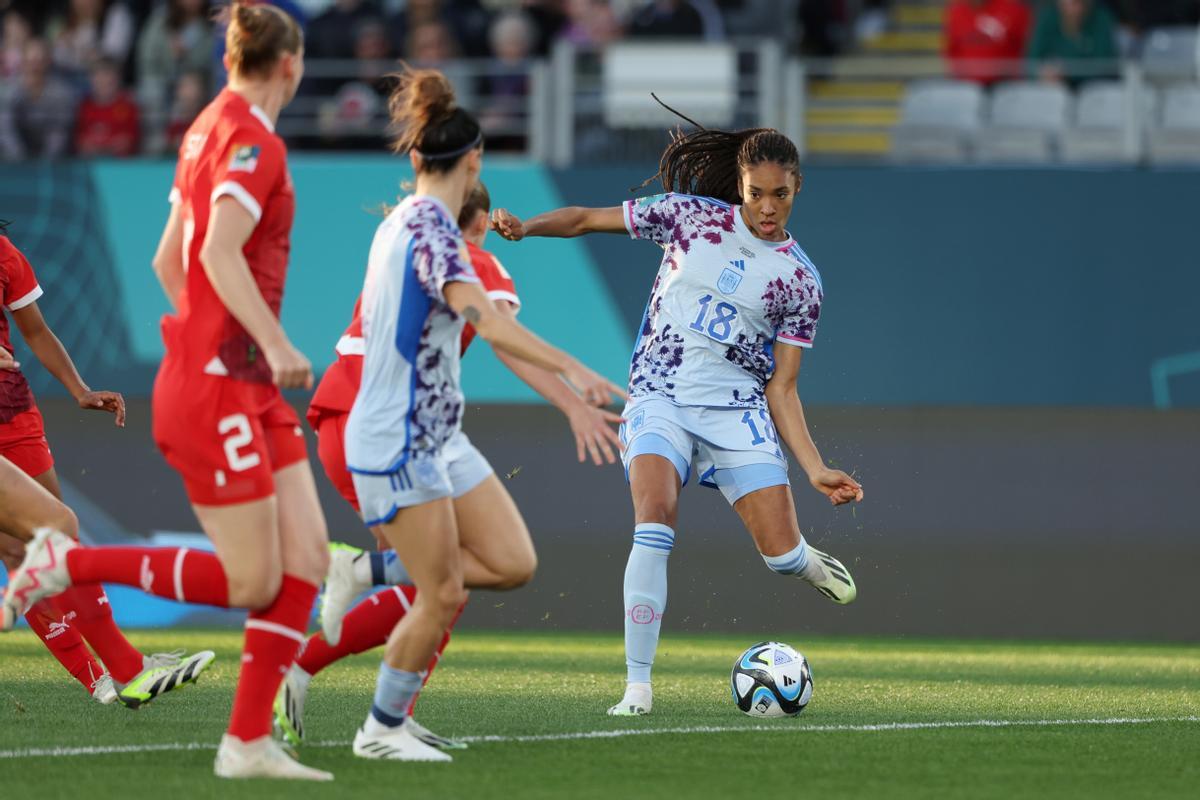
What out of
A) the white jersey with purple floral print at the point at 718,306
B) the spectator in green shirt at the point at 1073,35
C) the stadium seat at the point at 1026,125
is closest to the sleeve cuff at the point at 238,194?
the white jersey with purple floral print at the point at 718,306

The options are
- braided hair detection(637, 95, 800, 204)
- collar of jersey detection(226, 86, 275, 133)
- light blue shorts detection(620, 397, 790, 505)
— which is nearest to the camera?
collar of jersey detection(226, 86, 275, 133)

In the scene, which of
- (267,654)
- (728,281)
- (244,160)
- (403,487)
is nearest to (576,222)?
(728,281)

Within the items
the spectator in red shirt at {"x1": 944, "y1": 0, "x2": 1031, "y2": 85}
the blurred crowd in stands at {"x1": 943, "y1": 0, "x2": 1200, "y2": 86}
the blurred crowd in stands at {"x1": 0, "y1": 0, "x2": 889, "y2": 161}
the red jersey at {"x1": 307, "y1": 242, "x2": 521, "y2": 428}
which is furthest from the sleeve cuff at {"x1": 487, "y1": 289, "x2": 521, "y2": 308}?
the spectator in red shirt at {"x1": 944, "y1": 0, "x2": 1031, "y2": 85}

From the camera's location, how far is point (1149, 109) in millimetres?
13406

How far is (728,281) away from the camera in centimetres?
773

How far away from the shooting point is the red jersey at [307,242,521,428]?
6.69 m

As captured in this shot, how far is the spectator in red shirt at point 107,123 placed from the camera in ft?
47.0

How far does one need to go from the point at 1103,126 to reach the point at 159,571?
9641mm

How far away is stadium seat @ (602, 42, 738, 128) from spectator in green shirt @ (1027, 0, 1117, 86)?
237 centimetres

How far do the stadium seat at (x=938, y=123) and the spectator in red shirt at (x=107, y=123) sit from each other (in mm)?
5633

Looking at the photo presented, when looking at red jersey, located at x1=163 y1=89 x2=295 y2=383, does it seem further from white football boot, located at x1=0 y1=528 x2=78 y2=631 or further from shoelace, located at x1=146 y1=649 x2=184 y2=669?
shoelace, located at x1=146 y1=649 x2=184 y2=669

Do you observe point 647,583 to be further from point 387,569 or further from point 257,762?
point 257,762

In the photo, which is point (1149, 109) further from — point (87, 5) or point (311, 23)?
point (87, 5)

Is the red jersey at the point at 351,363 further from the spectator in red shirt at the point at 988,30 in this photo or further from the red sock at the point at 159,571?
the spectator in red shirt at the point at 988,30
